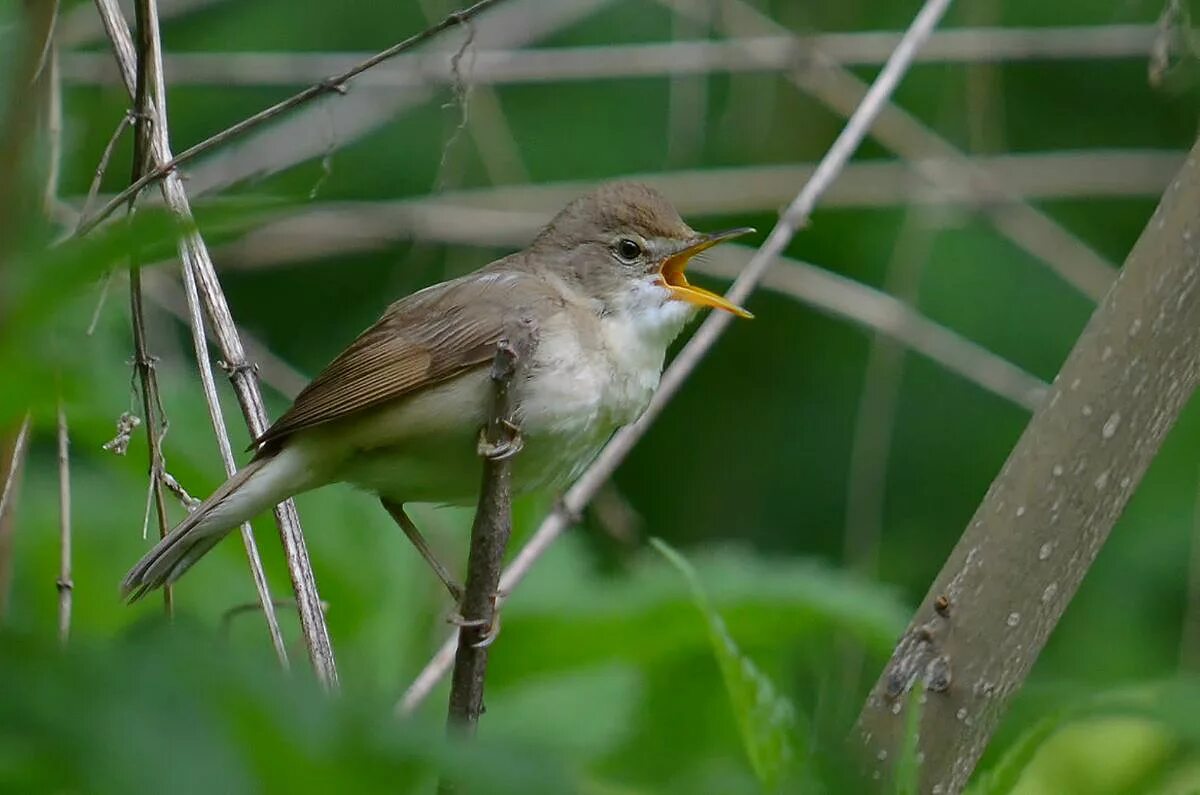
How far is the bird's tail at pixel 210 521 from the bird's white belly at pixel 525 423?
0.24 meters

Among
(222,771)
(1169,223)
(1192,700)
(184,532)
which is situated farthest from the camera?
(184,532)

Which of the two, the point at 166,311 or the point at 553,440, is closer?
the point at 553,440

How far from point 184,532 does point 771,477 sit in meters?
3.16

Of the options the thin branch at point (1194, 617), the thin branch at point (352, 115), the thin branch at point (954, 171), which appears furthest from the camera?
the thin branch at point (954, 171)

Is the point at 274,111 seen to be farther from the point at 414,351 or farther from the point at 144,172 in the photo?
the point at 414,351

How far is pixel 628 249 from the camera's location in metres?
3.08

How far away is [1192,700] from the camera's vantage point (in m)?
0.78

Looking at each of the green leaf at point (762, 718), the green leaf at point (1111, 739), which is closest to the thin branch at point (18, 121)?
the green leaf at point (1111, 739)

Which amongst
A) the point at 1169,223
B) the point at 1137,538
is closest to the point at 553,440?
the point at 1169,223

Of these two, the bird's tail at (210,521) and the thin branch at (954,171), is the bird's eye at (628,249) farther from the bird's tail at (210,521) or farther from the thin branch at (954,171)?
the thin branch at (954,171)

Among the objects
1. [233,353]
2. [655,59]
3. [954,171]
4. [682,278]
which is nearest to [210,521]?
[233,353]

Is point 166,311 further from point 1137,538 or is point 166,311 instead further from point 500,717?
point 1137,538

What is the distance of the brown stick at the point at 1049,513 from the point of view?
1.79 meters

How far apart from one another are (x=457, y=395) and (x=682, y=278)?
729 mm
